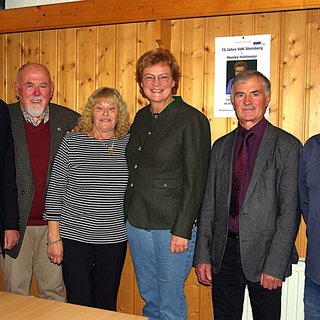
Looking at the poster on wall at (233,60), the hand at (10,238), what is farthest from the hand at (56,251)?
the poster on wall at (233,60)

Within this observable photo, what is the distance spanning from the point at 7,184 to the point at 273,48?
5.64ft

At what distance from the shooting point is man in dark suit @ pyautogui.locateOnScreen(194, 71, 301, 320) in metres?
2.29

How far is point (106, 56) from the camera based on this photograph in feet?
10.8

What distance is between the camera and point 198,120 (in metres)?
2.50

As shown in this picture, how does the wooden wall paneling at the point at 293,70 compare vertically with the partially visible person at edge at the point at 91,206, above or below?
above

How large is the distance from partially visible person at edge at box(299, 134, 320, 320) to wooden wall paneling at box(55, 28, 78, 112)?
1.74 m

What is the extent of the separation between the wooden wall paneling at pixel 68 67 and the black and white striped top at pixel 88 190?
2.74ft

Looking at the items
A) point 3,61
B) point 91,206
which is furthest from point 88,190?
point 3,61

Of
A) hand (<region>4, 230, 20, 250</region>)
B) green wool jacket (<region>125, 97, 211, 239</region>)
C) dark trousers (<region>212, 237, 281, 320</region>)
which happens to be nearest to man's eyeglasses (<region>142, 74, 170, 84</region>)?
green wool jacket (<region>125, 97, 211, 239</region>)

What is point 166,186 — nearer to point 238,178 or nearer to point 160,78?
point 238,178

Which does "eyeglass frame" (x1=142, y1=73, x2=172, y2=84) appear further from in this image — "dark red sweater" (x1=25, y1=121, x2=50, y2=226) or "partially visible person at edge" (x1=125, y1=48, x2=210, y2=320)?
"dark red sweater" (x1=25, y1=121, x2=50, y2=226)

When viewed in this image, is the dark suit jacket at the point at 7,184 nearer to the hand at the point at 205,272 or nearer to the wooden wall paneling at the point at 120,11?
the wooden wall paneling at the point at 120,11

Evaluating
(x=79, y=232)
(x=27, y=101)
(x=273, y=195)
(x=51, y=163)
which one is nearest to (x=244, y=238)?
(x=273, y=195)

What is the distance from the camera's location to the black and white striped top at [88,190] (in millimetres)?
2549
